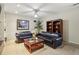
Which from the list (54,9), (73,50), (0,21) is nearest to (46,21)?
(54,9)

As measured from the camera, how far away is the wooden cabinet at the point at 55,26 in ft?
6.46

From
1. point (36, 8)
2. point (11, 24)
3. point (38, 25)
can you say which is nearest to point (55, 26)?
point (38, 25)

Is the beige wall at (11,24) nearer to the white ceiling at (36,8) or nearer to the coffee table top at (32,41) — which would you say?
the white ceiling at (36,8)

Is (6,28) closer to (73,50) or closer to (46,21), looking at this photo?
(46,21)

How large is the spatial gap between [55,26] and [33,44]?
637 mm

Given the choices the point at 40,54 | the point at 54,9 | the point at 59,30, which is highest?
the point at 54,9

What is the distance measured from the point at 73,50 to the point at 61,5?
954mm

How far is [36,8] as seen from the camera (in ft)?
6.13

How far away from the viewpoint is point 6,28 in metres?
1.88

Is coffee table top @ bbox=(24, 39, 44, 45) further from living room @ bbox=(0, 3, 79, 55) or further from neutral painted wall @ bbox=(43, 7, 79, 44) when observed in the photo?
neutral painted wall @ bbox=(43, 7, 79, 44)

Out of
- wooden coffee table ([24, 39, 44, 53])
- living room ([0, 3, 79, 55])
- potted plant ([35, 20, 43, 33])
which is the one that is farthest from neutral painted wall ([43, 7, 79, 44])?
wooden coffee table ([24, 39, 44, 53])

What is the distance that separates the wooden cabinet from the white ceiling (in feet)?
0.70

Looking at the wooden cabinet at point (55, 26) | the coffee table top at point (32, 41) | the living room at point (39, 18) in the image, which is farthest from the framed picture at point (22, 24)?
the wooden cabinet at point (55, 26)

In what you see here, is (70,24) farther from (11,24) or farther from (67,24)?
(11,24)
